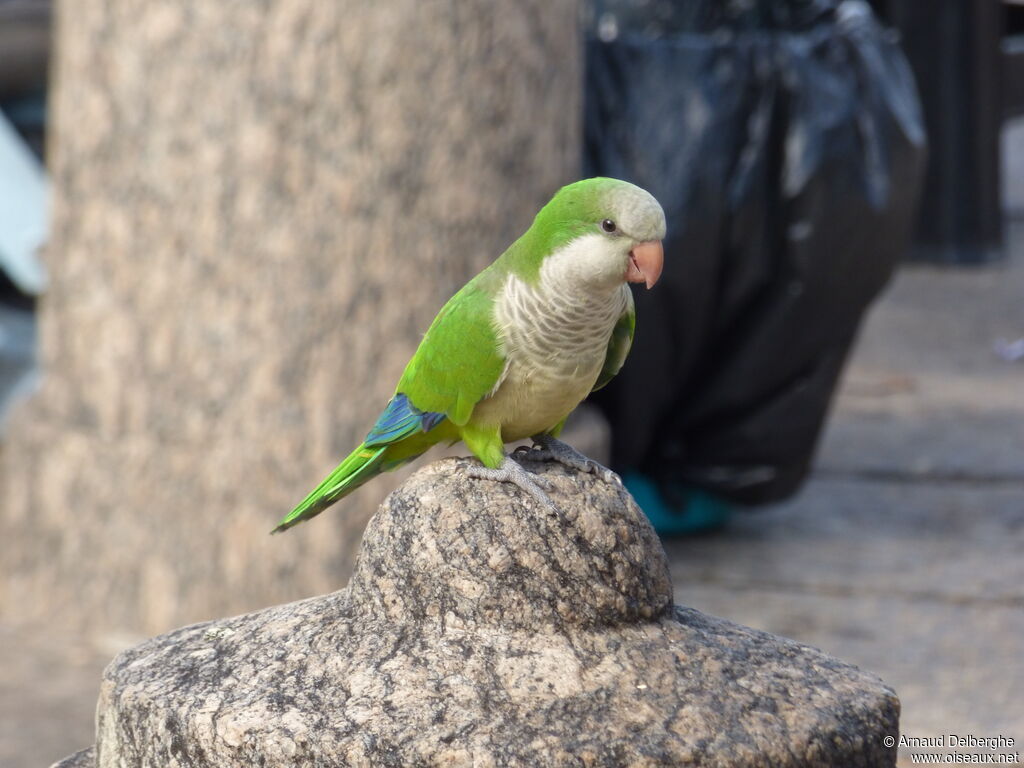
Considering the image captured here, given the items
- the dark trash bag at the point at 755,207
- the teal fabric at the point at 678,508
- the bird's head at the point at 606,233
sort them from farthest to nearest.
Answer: the teal fabric at the point at 678,508, the dark trash bag at the point at 755,207, the bird's head at the point at 606,233

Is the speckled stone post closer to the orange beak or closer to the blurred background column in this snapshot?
the orange beak

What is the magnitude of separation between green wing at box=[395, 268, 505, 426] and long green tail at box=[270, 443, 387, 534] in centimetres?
→ 13

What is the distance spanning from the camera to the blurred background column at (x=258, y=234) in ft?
Result: 12.1

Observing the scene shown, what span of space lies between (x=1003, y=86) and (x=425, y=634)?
8006 mm

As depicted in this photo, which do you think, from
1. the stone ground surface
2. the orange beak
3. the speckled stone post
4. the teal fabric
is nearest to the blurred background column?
the stone ground surface

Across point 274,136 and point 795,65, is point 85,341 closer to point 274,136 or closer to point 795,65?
point 274,136

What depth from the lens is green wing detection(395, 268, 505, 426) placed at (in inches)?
82.6

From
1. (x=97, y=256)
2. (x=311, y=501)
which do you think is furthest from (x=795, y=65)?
(x=311, y=501)

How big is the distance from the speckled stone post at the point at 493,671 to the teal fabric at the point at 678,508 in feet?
9.19

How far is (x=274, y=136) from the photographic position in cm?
370

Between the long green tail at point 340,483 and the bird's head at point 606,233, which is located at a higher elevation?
the bird's head at point 606,233

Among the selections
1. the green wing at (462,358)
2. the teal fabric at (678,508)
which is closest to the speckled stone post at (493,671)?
the green wing at (462,358)

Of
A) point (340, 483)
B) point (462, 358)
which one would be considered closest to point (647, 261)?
point (462, 358)

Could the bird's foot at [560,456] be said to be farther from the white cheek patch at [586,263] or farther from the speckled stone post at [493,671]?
the white cheek patch at [586,263]
